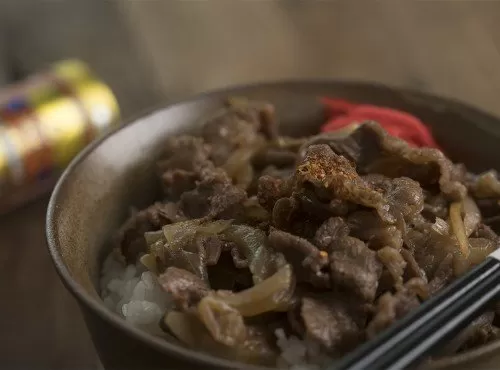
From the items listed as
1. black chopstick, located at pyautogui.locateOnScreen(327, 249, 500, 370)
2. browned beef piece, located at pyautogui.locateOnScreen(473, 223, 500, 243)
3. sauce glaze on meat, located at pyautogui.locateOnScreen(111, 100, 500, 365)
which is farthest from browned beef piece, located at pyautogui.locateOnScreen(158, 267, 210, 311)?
browned beef piece, located at pyautogui.locateOnScreen(473, 223, 500, 243)

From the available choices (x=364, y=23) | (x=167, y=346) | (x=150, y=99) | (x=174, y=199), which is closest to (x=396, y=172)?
(x=174, y=199)

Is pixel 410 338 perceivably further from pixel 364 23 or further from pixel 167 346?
pixel 364 23

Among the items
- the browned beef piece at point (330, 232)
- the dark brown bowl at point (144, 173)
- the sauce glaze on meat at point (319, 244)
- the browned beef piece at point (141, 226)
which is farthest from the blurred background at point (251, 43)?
the browned beef piece at point (330, 232)

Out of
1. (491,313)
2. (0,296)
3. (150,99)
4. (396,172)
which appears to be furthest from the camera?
(150,99)

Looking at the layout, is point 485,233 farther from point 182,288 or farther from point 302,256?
point 182,288

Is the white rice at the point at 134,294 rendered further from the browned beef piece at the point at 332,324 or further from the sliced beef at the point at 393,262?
the sliced beef at the point at 393,262

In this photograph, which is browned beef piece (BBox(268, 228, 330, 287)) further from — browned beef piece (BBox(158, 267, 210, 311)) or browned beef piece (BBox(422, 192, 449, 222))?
browned beef piece (BBox(422, 192, 449, 222))
